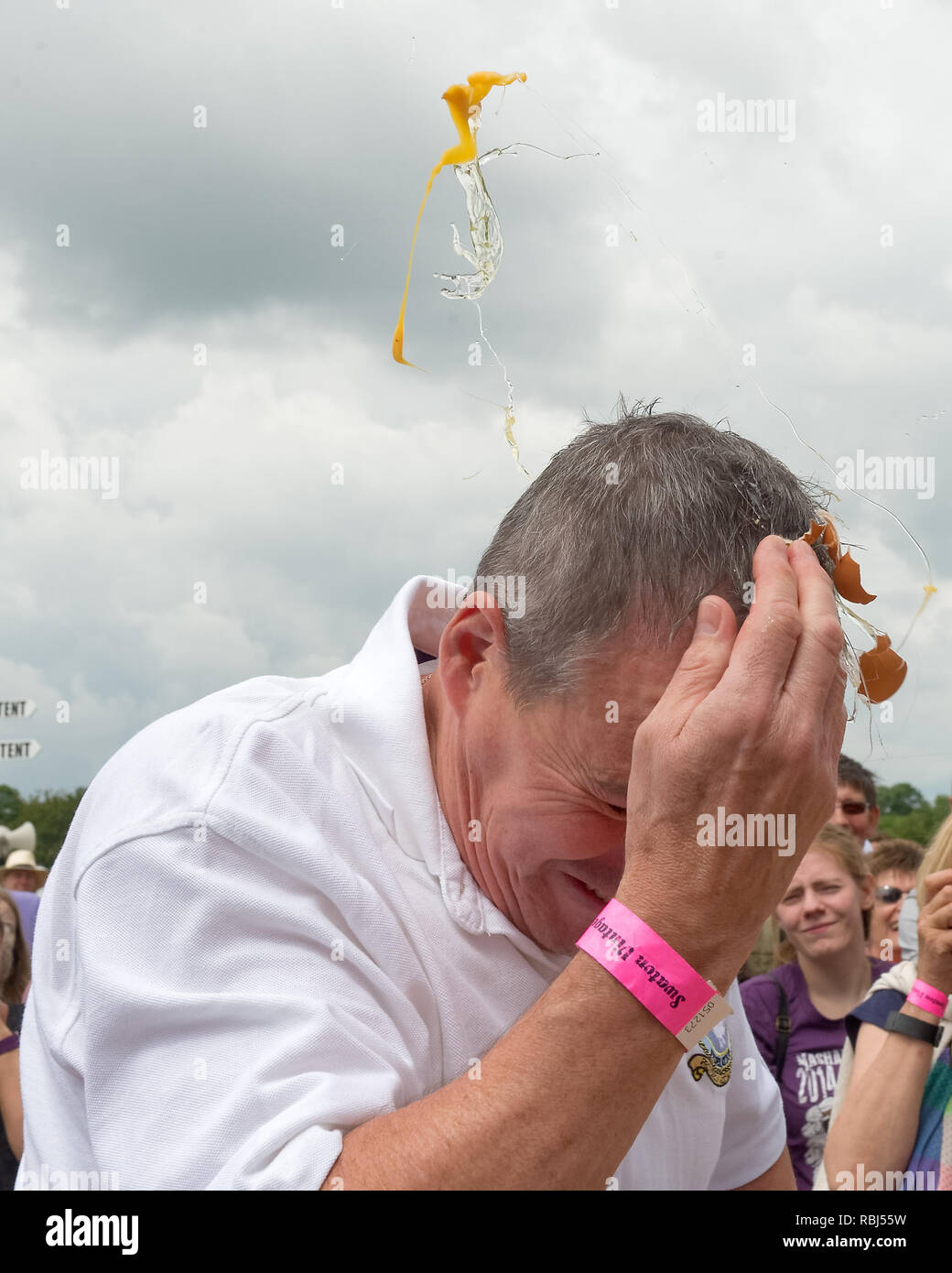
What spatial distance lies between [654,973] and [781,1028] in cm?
336

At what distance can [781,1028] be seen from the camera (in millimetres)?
4422

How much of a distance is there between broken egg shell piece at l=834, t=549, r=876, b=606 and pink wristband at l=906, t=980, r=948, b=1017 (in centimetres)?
187

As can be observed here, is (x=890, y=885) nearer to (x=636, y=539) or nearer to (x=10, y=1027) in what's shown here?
(x=10, y=1027)

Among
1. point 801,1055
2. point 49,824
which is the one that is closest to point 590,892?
point 801,1055

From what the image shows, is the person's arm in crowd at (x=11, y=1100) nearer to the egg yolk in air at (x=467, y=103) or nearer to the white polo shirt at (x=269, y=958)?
the white polo shirt at (x=269, y=958)

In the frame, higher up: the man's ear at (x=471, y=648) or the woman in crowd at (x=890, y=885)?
the man's ear at (x=471, y=648)

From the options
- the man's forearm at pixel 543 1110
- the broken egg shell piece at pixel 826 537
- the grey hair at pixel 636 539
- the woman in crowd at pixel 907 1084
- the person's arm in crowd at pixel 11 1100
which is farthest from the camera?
the person's arm in crowd at pixel 11 1100

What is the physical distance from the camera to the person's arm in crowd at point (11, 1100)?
13.1ft

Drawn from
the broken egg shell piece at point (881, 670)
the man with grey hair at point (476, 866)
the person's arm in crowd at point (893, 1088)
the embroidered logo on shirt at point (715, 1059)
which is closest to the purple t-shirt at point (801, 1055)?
the person's arm in crowd at point (893, 1088)

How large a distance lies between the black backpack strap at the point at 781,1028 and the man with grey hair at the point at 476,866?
2443mm

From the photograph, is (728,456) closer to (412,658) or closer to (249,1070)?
(412,658)

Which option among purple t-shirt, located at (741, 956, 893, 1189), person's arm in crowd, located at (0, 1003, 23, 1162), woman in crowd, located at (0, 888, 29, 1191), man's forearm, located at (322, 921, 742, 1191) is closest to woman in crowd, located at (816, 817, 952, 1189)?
purple t-shirt, located at (741, 956, 893, 1189)

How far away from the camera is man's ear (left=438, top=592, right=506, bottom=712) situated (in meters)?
1.81

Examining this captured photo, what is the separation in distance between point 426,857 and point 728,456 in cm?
78
